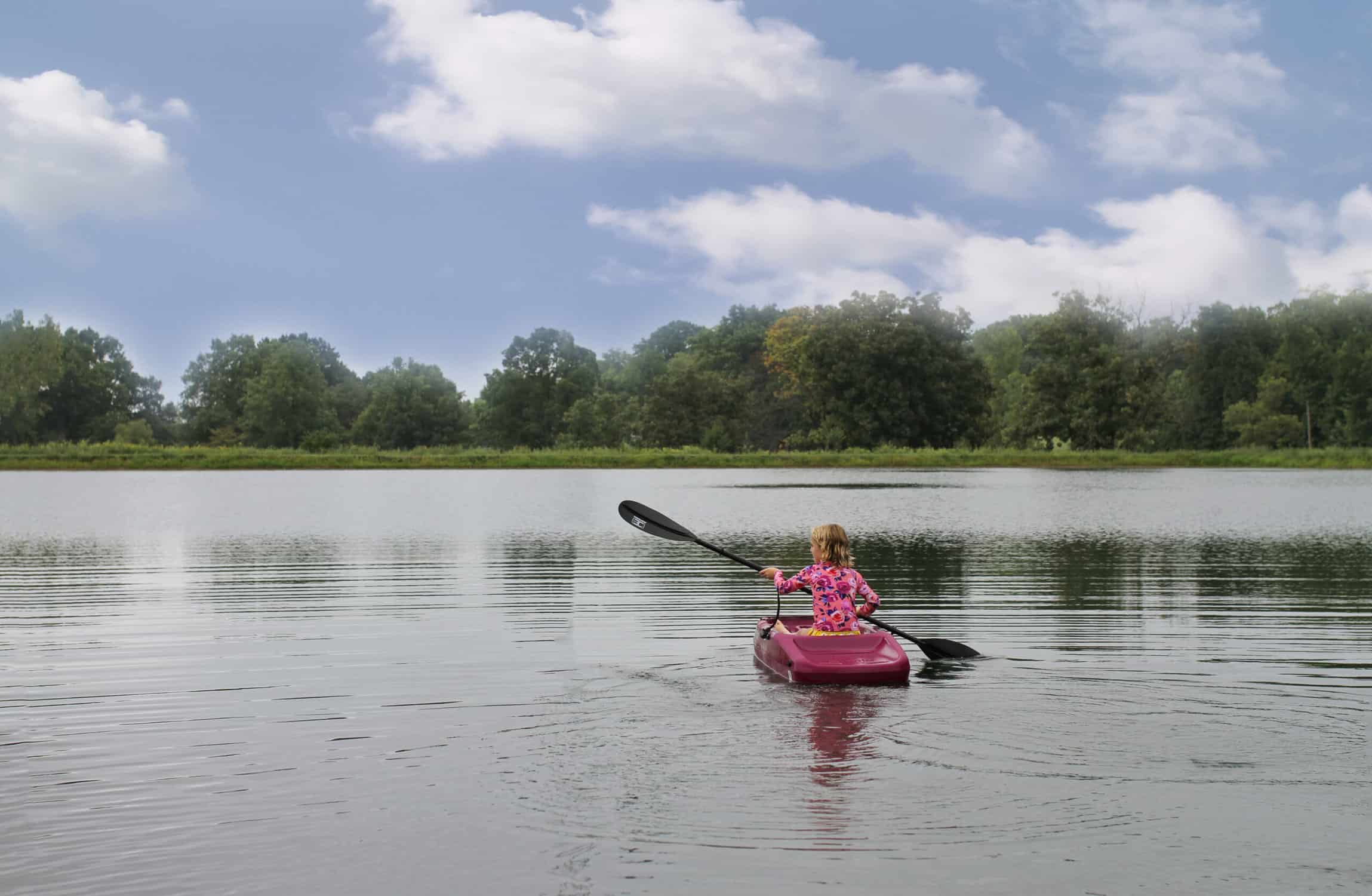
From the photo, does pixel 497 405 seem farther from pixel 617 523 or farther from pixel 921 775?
pixel 921 775

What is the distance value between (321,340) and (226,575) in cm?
13872

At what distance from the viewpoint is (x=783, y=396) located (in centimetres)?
11388

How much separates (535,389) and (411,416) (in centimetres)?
1257

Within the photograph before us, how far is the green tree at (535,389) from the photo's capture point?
122 m

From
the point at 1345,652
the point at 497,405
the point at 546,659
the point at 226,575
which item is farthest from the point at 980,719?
the point at 497,405

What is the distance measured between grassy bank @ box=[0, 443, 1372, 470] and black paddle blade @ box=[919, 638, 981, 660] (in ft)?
261

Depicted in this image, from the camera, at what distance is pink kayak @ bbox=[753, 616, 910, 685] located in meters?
11.1

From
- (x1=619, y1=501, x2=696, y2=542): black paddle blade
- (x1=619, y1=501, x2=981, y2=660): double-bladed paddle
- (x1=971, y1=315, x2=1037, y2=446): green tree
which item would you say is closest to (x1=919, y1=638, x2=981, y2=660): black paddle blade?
(x1=619, y1=501, x2=981, y2=660): double-bladed paddle

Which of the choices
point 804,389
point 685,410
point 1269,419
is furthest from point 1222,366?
point 685,410

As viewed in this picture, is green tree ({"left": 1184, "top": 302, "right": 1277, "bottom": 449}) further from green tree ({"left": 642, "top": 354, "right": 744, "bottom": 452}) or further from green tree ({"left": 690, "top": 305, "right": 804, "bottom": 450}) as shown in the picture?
green tree ({"left": 642, "top": 354, "right": 744, "bottom": 452})

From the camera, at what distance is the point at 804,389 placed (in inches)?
4146

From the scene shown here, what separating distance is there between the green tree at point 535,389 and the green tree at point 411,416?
3.87m

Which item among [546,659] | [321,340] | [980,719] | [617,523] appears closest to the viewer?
[980,719]

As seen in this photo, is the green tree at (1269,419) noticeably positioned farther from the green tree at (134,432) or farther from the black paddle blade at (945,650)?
the black paddle blade at (945,650)
